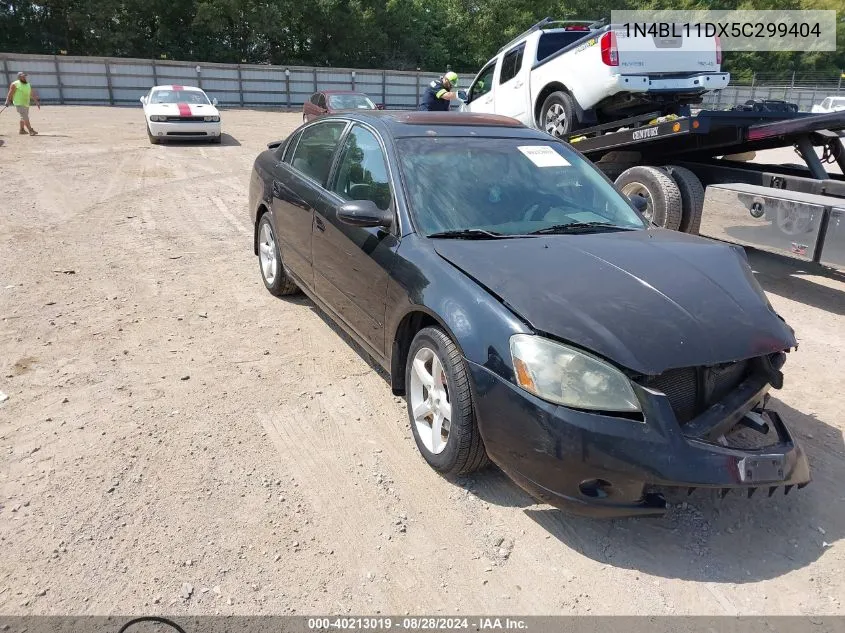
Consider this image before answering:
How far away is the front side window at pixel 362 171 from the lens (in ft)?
12.6

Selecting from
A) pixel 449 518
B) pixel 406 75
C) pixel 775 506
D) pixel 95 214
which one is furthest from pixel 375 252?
pixel 406 75

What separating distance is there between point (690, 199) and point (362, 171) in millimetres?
4202

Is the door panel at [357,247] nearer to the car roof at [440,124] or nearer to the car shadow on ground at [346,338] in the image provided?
the car roof at [440,124]

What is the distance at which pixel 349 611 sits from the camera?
96.0 inches

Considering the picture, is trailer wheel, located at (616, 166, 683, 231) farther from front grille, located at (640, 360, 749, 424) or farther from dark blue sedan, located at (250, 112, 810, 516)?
front grille, located at (640, 360, 749, 424)

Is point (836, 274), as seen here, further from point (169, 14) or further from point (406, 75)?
point (169, 14)

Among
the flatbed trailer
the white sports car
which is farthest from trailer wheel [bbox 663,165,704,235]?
the white sports car

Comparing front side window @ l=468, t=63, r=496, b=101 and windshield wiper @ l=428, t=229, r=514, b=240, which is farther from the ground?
front side window @ l=468, t=63, r=496, b=101

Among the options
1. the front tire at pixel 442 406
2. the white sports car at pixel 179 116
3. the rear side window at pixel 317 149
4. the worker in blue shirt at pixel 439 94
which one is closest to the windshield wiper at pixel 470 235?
the front tire at pixel 442 406

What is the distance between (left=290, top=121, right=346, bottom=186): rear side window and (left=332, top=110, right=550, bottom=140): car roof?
0.17 metres

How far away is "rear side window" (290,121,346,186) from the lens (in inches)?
180

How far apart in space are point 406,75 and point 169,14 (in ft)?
46.6

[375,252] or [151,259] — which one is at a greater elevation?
[375,252]

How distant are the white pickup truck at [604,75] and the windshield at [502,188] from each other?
12.2ft
